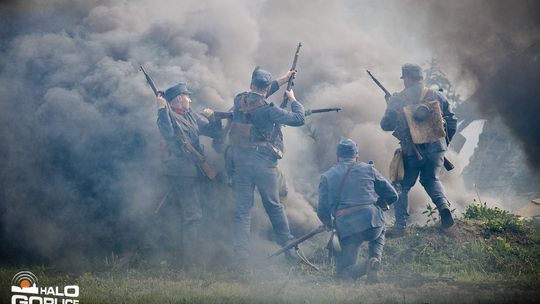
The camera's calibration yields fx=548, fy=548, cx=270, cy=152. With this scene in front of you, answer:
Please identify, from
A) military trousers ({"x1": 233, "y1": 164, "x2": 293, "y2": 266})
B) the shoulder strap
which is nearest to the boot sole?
the shoulder strap

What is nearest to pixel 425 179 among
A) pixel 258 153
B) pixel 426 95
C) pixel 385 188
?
pixel 426 95

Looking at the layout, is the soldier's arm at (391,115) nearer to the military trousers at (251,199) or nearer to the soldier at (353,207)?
A: the soldier at (353,207)

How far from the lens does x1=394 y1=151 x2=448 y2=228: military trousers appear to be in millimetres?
8828

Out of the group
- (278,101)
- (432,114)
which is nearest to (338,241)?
(432,114)

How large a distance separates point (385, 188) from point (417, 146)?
1513 mm

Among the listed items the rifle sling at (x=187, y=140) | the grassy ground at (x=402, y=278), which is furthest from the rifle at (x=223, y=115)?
the grassy ground at (x=402, y=278)

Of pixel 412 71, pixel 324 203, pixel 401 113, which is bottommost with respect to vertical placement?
pixel 324 203

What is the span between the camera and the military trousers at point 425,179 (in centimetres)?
883

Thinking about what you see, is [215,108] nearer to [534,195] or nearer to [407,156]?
[407,156]

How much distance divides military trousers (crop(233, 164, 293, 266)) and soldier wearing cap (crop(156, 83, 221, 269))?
71 cm

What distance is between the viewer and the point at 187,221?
8711mm

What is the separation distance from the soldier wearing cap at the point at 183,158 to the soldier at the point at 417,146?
3051 millimetres

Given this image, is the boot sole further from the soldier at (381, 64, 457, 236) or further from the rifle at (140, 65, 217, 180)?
the rifle at (140, 65, 217, 180)

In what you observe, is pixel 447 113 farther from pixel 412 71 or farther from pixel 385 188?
pixel 385 188
